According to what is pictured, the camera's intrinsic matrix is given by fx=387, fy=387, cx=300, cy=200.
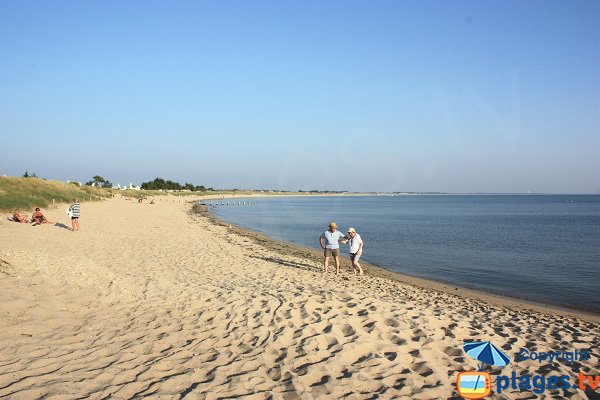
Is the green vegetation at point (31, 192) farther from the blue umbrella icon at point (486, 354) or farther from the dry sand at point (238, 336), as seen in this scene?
the blue umbrella icon at point (486, 354)

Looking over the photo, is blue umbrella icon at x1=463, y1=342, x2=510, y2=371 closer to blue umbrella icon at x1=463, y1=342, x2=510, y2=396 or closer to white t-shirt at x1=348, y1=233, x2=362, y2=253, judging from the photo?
blue umbrella icon at x1=463, y1=342, x2=510, y2=396

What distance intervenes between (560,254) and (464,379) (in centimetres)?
1988

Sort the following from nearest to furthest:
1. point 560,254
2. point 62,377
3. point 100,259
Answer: point 62,377, point 100,259, point 560,254

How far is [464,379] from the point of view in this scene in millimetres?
4816

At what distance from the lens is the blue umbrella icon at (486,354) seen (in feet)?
17.3

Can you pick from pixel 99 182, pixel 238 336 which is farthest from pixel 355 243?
pixel 99 182

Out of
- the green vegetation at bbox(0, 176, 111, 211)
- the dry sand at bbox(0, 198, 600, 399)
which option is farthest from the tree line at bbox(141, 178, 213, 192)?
the dry sand at bbox(0, 198, 600, 399)

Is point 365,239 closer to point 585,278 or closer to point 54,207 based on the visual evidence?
point 585,278

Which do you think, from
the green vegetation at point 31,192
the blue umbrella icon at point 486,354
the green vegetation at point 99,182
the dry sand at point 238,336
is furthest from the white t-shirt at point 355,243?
the green vegetation at point 99,182

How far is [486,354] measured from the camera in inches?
212

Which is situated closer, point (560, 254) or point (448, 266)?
point (448, 266)

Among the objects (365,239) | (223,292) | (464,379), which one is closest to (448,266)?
(365,239)

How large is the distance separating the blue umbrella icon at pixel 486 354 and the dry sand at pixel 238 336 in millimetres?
121

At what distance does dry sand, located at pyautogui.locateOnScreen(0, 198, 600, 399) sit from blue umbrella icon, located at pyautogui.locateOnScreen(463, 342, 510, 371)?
0.40 feet
